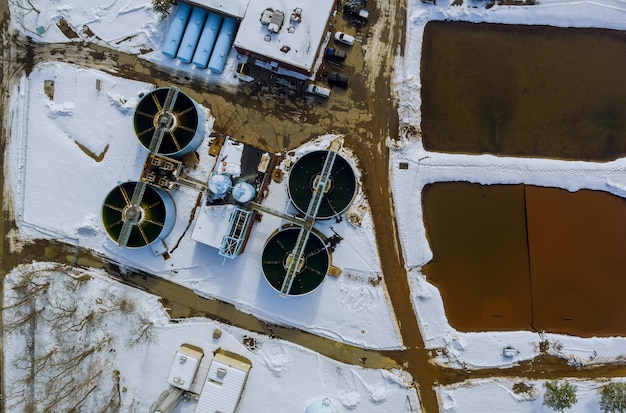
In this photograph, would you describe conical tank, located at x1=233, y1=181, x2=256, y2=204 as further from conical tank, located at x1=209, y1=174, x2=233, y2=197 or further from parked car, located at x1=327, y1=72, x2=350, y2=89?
parked car, located at x1=327, y1=72, x2=350, y2=89

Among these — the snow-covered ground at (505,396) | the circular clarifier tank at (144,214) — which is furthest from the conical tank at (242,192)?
the snow-covered ground at (505,396)

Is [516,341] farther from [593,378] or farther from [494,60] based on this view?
[494,60]

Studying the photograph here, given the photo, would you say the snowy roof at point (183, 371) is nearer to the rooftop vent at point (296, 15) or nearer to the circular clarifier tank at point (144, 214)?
the circular clarifier tank at point (144, 214)

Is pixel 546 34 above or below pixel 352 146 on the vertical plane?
above

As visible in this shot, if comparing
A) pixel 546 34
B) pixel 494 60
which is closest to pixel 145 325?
pixel 494 60

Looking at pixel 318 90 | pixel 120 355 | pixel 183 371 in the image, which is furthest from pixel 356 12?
pixel 120 355

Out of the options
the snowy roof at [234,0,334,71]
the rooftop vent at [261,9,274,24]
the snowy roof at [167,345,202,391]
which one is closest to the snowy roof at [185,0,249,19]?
the snowy roof at [234,0,334,71]
